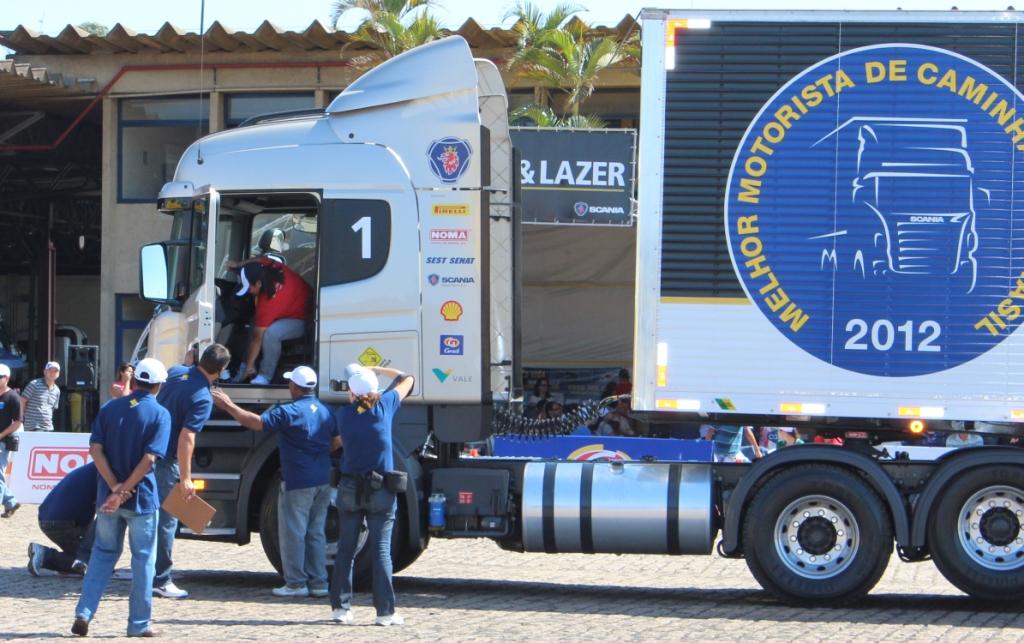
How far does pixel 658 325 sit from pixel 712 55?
6.58ft

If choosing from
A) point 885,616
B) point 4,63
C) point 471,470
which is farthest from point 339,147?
point 4,63

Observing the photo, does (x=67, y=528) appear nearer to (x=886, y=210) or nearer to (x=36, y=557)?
(x=36, y=557)

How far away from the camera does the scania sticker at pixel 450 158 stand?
35.6 ft

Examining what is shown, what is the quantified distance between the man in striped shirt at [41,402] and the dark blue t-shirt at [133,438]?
10.5 meters

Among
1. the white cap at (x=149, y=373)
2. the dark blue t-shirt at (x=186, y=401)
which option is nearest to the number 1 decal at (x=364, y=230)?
the dark blue t-shirt at (x=186, y=401)

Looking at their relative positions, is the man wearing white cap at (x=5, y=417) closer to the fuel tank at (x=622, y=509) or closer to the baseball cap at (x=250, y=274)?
the baseball cap at (x=250, y=274)

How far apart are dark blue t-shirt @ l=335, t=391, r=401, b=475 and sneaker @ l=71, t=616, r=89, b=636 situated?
190 cm

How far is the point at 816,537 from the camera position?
10320 mm

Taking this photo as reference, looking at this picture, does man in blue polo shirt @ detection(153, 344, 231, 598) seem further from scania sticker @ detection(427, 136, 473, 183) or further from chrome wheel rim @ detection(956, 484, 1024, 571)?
chrome wheel rim @ detection(956, 484, 1024, 571)

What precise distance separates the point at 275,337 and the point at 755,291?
367cm

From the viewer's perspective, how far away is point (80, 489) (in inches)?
463

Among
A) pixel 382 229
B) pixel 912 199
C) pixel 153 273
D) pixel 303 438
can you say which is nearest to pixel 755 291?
pixel 912 199

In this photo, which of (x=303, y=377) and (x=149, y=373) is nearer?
(x=149, y=373)

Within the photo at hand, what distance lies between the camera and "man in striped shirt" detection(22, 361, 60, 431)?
18.9m
